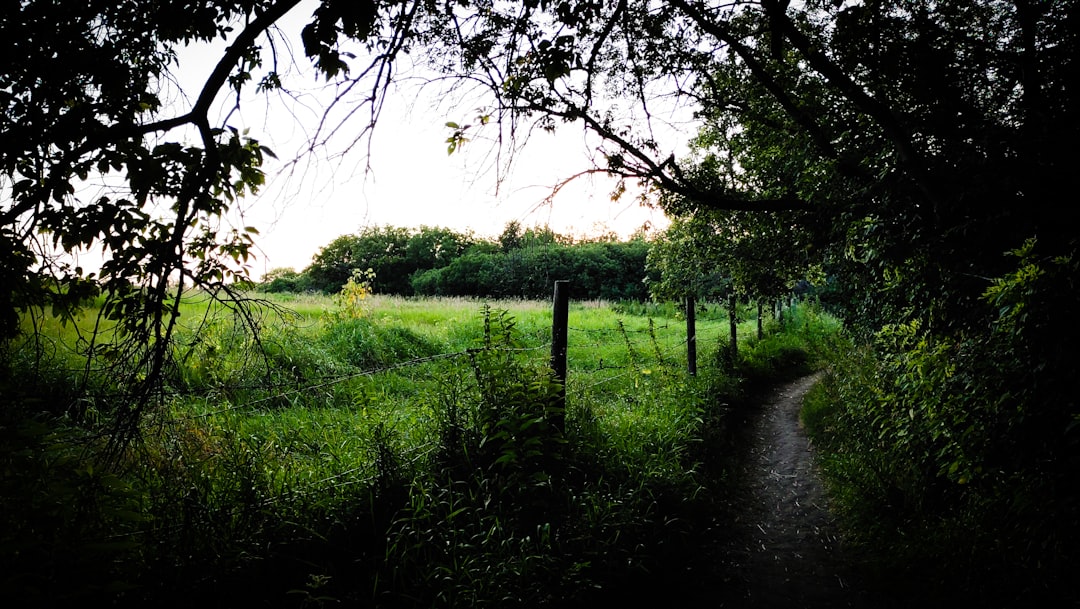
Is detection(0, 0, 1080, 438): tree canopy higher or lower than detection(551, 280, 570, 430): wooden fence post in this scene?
higher

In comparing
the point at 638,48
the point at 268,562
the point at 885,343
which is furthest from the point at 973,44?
the point at 268,562

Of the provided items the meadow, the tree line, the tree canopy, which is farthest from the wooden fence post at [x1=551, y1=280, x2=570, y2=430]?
the tree line

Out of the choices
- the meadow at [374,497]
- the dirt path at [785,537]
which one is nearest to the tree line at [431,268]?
the dirt path at [785,537]

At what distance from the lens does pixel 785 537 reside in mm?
4629

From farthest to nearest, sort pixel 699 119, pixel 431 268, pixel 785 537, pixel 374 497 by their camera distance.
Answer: pixel 431 268 < pixel 699 119 < pixel 785 537 < pixel 374 497

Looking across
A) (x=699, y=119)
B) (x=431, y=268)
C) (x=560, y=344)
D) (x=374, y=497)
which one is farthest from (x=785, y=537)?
(x=431, y=268)

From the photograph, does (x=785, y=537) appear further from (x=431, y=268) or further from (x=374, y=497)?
(x=431, y=268)

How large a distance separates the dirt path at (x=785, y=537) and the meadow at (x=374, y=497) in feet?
1.20

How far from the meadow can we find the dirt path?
366 mm

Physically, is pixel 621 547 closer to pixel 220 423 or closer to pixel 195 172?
pixel 195 172

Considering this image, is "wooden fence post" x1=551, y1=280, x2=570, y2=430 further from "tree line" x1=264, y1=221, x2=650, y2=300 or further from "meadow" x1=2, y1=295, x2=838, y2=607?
"tree line" x1=264, y1=221, x2=650, y2=300

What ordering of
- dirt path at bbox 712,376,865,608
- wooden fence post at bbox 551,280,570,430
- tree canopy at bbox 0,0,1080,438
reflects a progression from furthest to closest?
wooden fence post at bbox 551,280,570,430
dirt path at bbox 712,376,865,608
tree canopy at bbox 0,0,1080,438

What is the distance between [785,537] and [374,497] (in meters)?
3.56

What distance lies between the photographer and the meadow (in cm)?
245
